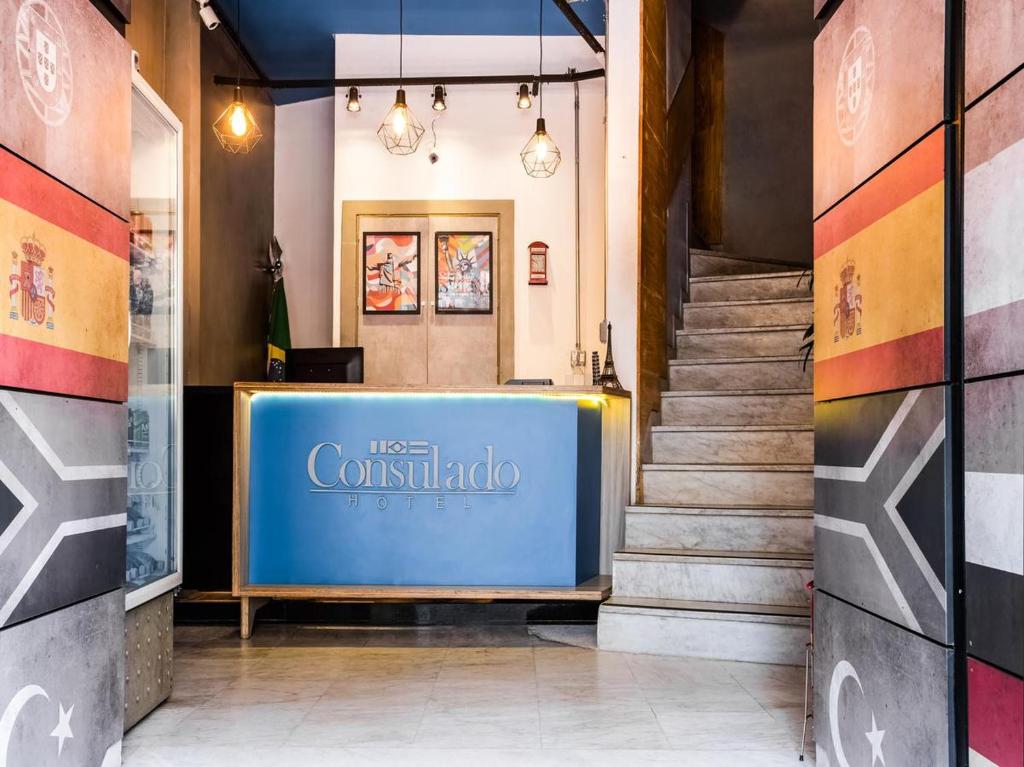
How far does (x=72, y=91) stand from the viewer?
7.96 feet

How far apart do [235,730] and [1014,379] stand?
103 inches

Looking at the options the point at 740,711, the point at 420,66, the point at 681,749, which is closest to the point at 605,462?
the point at 740,711

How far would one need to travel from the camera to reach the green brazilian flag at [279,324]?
7484 millimetres

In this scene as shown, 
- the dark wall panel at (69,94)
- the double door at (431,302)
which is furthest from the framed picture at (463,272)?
the dark wall panel at (69,94)

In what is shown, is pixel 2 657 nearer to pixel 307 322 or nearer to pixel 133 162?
pixel 133 162

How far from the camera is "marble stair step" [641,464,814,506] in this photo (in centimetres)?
465

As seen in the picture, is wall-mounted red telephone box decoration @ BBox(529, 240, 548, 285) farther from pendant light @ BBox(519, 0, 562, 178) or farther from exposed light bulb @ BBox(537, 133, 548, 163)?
exposed light bulb @ BBox(537, 133, 548, 163)

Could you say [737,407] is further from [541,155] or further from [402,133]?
[402,133]

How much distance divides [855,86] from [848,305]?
54 centimetres

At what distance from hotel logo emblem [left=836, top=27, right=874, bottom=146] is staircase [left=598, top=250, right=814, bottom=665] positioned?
7.76 ft

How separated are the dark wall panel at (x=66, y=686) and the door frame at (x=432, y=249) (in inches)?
200

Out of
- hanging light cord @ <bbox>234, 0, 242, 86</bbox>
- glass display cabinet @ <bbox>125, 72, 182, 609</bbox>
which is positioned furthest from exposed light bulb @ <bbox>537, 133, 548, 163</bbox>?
glass display cabinet @ <bbox>125, 72, 182, 609</bbox>

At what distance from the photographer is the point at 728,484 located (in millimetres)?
4816

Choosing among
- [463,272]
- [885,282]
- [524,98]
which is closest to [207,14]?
[524,98]
